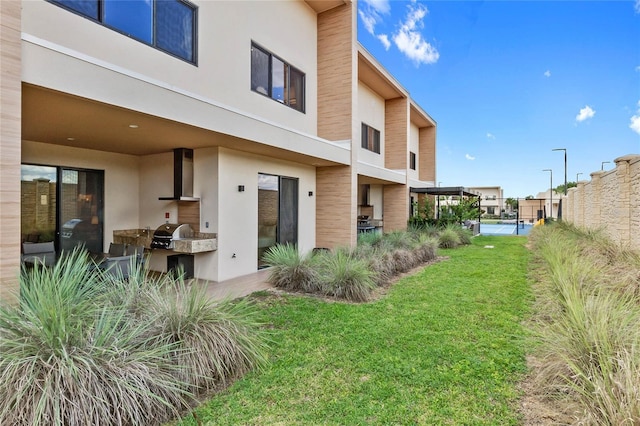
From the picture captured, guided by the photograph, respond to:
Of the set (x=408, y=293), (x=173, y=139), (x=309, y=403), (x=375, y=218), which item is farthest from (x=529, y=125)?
(x=309, y=403)

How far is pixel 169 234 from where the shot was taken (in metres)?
7.84

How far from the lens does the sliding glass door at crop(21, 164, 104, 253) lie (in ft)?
23.8

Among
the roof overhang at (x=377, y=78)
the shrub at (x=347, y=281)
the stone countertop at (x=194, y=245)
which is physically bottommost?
the shrub at (x=347, y=281)

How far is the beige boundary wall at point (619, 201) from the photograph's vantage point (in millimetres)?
7070

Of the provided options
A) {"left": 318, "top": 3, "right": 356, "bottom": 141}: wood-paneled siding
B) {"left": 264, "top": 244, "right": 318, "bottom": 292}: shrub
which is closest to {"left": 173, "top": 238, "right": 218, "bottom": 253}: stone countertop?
{"left": 264, "top": 244, "right": 318, "bottom": 292}: shrub

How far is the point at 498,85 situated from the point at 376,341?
1111 inches

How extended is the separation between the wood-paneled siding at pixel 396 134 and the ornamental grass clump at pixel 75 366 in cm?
1626

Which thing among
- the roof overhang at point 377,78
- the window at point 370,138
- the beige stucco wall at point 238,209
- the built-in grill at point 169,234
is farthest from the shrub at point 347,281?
the window at point 370,138

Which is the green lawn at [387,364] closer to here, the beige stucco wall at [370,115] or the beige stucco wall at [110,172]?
the beige stucco wall at [110,172]

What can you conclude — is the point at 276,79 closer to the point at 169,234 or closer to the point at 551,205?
the point at 169,234

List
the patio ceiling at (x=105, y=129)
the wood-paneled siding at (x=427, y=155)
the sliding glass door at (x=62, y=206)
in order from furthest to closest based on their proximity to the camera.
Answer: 1. the wood-paneled siding at (x=427, y=155)
2. the sliding glass door at (x=62, y=206)
3. the patio ceiling at (x=105, y=129)

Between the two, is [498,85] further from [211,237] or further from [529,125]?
[211,237]

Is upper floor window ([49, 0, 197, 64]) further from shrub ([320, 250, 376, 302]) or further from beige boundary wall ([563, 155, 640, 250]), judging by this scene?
beige boundary wall ([563, 155, 640, 250])

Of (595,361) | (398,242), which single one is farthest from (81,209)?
(595,361)
